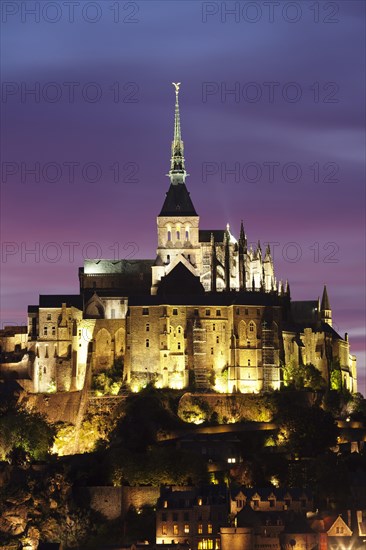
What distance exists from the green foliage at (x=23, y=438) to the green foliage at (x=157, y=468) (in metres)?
8.32

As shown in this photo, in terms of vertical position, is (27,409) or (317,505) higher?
(27,409)

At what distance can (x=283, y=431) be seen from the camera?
14038cm

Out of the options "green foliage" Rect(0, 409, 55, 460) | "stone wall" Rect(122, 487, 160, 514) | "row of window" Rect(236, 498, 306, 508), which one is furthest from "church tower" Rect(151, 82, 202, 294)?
"row of window" Rect(236, 498, 306, 508)

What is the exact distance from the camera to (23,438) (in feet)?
464

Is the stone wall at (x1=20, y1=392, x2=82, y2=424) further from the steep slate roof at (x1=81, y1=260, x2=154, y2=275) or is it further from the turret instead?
the turret

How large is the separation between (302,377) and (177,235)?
20562mm

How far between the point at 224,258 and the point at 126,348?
16.7 meters

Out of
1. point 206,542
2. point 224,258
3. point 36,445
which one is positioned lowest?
point 206,542

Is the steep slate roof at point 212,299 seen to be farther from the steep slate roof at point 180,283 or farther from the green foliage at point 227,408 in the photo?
the green foliage at point 227,408

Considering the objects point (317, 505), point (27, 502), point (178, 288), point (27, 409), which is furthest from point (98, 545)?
point (178, 288)

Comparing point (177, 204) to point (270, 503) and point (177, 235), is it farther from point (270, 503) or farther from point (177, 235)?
point (270, 503)

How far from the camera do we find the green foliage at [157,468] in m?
132

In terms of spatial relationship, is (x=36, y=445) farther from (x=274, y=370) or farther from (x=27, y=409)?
(x=274, y=370)

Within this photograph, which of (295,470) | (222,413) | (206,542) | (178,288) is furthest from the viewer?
(178,288)
